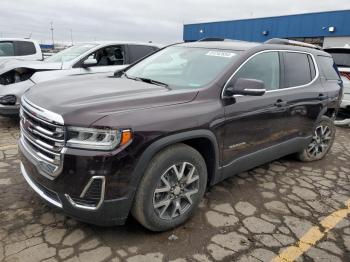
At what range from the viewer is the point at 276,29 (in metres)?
27.0

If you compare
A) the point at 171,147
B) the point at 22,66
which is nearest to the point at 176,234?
the point at 171,147

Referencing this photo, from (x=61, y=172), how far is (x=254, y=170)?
301 cm

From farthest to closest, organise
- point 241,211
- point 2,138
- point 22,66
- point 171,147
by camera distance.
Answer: point 22,66 → point 2,138 → point 241,211 → point 171,147

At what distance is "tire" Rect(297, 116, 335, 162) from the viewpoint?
203 inches

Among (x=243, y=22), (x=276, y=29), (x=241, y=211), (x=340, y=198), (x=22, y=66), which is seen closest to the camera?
(x=241, y=211)

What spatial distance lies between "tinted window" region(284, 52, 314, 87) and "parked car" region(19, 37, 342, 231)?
0.02 m

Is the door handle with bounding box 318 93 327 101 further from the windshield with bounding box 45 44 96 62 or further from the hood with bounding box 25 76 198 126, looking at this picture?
the windshield with bounding box 45 44 96 62

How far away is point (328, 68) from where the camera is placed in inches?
206

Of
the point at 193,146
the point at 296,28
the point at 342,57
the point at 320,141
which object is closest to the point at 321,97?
the point at 320,141

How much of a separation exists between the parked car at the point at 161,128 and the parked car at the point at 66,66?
9.25ft

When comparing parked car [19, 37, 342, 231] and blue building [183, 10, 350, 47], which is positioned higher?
blue building [183, 10, 350, 47]

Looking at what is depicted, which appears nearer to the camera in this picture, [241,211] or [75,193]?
[75,193]

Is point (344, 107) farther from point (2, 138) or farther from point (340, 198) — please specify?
point (2, 138)

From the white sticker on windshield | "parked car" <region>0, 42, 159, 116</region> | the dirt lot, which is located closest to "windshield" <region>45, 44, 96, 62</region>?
"parked car" <region>0, 42, 159, 116</region>
